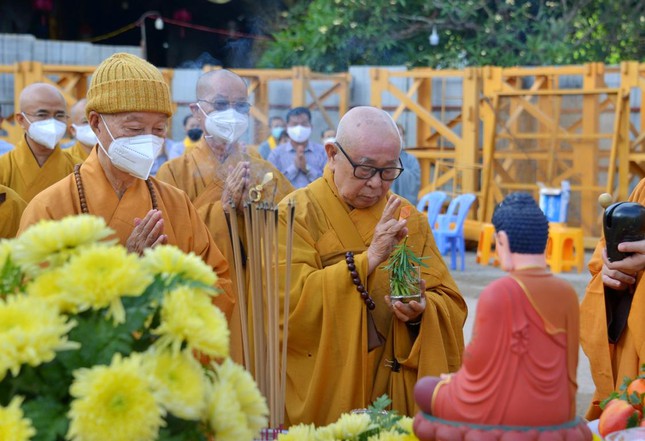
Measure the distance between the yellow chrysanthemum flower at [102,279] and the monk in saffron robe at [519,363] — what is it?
0.66m

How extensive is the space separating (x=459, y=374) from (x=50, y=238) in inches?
32.6

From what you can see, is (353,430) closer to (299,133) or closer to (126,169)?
(126,169)

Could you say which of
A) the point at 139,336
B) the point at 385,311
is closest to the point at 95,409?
the point at 139,336

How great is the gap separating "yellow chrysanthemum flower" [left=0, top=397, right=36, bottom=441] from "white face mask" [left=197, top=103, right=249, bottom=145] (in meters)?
3.07

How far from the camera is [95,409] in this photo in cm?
178

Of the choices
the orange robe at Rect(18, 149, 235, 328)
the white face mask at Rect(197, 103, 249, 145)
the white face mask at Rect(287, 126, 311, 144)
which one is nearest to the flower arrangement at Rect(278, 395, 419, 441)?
the orange robe at Rect(18, 149, 235, 328)

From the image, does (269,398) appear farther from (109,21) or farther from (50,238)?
(109,21)

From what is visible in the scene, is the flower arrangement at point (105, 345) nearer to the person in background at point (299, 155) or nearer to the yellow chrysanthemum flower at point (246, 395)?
the yellow chrysanthemum flower at point (246, 395)

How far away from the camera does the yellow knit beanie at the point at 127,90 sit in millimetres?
3326

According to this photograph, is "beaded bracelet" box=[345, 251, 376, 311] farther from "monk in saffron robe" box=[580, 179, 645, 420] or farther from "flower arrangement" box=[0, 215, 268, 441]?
"flower arrangement" box=[0, 215, 268, 441]

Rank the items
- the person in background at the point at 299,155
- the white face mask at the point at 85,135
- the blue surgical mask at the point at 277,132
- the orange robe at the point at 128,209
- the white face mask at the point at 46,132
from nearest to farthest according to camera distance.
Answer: the orange robe at the point at 128,209
the white face mask at the point at 46,132
the white face mask at the point at 85,135
the person in background at the point at 299,155
the blue surgical mask at the point at 277,132

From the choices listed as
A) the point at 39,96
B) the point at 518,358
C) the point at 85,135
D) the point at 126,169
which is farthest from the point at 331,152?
the point at 85,135

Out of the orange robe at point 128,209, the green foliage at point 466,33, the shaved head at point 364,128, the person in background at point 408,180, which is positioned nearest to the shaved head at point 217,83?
the shaved head at point 364,128

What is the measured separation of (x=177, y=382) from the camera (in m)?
1.88
